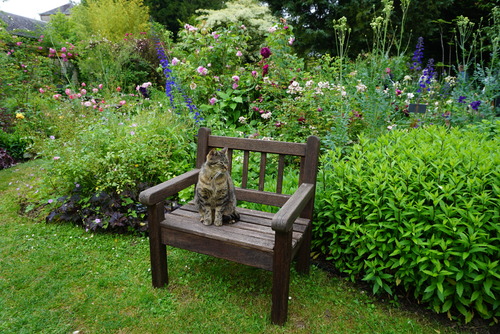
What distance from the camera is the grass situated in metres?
2.22

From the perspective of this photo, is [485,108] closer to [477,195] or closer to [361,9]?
[477,195]

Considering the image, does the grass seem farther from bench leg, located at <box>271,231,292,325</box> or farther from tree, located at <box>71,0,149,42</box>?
tree, located at <box>71,0,149,42</box>

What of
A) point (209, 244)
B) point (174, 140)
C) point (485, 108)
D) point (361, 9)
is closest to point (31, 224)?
point (174, 140)

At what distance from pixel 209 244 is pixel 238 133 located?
8.40ft

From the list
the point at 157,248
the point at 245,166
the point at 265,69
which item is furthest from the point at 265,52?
the point at 157,248

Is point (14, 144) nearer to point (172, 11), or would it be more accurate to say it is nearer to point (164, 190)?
point (164, 190)

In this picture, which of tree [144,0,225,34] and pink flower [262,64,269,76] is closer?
pink flower [262,64,269,76]

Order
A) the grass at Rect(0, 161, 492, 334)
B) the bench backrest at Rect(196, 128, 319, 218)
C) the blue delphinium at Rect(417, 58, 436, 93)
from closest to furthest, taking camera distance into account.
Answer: the grass at Rect(0, 161, 492, 334) < the bench backrest at Rect(196, 128, 319, 218) < the blue delphinium at Rect(417, 58, 436, 93)

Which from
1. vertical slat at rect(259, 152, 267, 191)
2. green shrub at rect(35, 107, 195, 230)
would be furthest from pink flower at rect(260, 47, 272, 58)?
vertical slat at rect(259, 152, 267, 191)

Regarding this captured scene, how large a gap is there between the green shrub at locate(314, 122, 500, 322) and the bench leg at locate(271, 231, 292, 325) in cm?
73

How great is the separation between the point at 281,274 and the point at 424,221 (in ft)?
3.68

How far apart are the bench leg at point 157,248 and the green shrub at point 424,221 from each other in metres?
1.40

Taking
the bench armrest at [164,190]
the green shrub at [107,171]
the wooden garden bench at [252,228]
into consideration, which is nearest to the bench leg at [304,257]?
the wooden garden bench at [252,228]

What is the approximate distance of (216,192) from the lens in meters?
2.35
